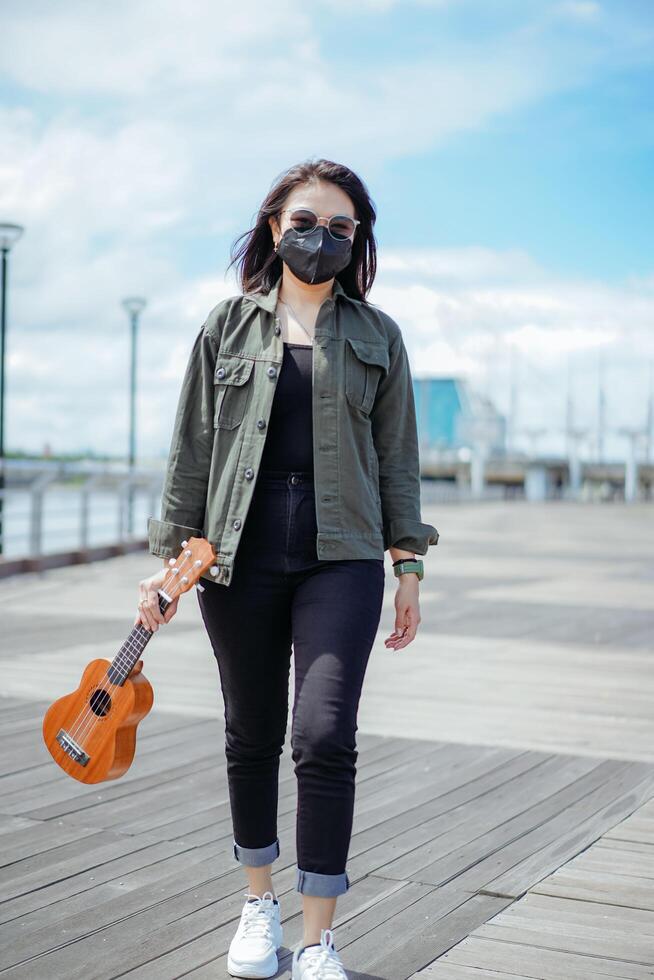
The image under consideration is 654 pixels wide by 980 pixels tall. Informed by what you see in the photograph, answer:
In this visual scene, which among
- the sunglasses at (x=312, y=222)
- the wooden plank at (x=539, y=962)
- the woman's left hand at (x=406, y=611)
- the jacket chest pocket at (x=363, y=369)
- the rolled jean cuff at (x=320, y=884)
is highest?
the sunglasses at (x=312, y=222)

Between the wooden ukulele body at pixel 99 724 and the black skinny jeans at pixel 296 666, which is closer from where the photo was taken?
the black skinny jeans at pixel 296 666

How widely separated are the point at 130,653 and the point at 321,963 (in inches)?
28.8

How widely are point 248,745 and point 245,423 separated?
2.26ft

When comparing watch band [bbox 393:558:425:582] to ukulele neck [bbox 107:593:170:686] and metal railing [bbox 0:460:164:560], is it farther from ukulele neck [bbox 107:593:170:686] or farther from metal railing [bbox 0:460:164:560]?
metal railing [bbox 0:460:164:560]

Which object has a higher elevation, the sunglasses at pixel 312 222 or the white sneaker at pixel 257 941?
the sunglasses at pixel 312 222

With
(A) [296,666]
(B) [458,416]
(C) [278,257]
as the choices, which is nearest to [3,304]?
(C) [278,257]

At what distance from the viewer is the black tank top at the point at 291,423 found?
102 inches

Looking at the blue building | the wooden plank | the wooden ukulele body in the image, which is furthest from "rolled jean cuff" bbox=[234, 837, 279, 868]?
the blue building

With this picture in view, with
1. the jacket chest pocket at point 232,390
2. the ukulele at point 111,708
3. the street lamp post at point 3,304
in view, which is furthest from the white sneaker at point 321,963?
the street lamp post at point 3,304

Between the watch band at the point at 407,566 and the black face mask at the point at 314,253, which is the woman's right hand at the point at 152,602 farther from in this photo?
the black face mask at the point at 314,253

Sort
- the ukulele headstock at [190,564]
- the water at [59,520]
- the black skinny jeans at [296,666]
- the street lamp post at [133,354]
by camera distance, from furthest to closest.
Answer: the street lamp post at [133,354] < the water at [59,520] < the ukulele headstock at [190,564] < the black skinny jeans at [296,666]

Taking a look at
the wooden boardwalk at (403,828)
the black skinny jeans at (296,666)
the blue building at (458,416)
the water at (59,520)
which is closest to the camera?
the black skinny jeans at (296,666)

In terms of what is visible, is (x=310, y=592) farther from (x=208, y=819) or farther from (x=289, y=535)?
(x=208, y=819)

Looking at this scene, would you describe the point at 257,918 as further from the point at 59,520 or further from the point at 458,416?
the point at 458,416
